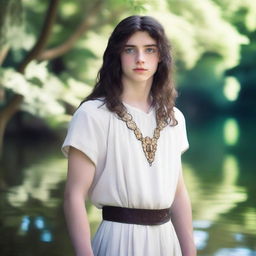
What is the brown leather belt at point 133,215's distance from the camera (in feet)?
9.21

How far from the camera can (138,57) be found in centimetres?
286

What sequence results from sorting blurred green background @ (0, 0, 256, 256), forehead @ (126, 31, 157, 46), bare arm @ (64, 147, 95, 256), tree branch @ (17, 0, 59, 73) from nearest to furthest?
bare arm @ (64, 147, 95, 256)
forehead @ (126, 31, 157, 46)
blurred green background @ (0, 0, 256, 256)
tree branch @ (17, 0, 59, 73)

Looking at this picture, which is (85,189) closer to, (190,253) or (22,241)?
(190,253)

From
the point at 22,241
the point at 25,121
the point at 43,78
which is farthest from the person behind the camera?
the point at 25,121

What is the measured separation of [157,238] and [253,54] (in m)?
40.1

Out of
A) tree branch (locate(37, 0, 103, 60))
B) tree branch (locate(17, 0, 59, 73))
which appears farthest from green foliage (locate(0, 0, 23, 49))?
tree branch (locate(37, 0, 103, 60))

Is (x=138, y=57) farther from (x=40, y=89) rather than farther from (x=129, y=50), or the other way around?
(x=40, y=89)

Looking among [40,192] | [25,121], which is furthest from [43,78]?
[25,121]

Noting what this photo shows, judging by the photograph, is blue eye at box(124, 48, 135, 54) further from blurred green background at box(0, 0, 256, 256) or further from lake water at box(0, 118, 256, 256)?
lake water at box(0, 118, 256, 256)

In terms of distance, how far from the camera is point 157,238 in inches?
111

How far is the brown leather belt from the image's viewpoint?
281 centimetres

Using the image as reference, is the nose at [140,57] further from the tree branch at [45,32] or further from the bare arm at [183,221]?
the tree branch at [45,32]

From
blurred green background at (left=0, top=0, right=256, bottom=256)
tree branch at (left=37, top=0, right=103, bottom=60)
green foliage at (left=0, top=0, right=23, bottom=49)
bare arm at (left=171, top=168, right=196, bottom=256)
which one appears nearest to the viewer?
bare arm at (left=171, top=168, right=196, bottom=256)

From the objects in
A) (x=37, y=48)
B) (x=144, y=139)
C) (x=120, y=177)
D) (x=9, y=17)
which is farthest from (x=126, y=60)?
(x=37, y=48)
